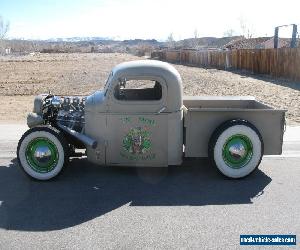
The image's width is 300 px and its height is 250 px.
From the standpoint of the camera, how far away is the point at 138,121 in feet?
19.3

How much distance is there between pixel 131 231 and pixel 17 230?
1352 millimetres

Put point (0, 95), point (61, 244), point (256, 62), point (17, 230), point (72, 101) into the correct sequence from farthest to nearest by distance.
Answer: point (256, 62) → point (0, 95) → point (72, 101) → point (17, 230) → point (61, 244)

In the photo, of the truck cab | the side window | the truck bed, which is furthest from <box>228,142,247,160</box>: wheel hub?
the side window

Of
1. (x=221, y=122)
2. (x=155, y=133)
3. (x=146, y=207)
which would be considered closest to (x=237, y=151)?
(x=221, y=122)

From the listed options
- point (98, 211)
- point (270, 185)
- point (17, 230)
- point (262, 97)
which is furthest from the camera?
point (262, 97)

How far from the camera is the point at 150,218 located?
4738 millimetres

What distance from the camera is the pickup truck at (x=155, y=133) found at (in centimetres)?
588

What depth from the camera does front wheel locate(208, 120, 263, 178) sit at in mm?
5844

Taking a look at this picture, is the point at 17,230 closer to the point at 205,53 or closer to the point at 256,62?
the point at 256,62

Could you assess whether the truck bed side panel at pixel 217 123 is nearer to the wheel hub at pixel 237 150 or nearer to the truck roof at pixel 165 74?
the truck roof at pixel 165 74

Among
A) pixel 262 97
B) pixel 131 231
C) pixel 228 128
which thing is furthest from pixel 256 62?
pixel 131 231

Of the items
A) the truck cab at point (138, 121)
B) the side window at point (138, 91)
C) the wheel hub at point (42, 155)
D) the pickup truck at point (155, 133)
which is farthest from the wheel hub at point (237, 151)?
the wheel hub at point (42, 155)

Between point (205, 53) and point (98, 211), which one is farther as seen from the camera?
point (205, 53)

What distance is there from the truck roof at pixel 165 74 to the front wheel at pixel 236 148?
2.64 ft
